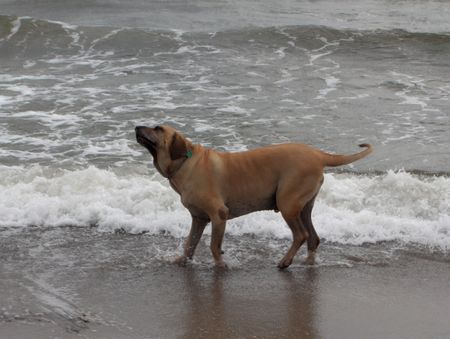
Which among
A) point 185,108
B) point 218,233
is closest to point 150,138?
point 218,233

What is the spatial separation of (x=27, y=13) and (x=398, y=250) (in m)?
17.2

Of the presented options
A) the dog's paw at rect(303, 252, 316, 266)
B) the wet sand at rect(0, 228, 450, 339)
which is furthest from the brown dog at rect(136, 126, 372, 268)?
the wet sand at rect(0, 228, 450, 339)

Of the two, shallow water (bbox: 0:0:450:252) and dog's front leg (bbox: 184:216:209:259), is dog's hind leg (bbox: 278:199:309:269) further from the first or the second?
shallow water (bbox: 0:0:450:252)

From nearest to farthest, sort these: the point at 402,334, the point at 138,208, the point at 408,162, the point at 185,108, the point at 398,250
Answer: the point at 402,334 < the point at 398,250 < the point at 138,208 < the point at 408,162 < the point at 185,108

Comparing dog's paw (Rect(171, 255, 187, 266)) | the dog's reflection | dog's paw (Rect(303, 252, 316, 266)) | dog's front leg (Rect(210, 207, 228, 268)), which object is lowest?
dog's paw (Rect(303, 252, 316, 266))

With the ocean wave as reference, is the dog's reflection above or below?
above

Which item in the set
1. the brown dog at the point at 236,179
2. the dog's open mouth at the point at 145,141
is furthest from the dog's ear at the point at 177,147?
the dog's open mouth at the point at 145,141

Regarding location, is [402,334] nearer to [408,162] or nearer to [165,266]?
[165,266]

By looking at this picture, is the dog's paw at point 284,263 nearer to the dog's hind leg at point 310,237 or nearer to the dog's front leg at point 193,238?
the dog's hind leg at point 310,237

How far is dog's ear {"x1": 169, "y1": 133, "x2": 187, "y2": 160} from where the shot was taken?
6.50 m

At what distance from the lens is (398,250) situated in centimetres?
716

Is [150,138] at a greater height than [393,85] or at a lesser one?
greater

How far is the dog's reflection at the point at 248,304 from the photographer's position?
5.40 meters

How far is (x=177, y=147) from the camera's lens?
256 inches
